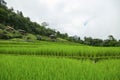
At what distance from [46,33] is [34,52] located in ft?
110

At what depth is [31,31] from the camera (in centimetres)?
4209

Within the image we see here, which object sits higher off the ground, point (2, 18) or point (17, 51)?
point (2, 18)

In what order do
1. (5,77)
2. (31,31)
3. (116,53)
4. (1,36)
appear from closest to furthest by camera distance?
(5,77), (116,53), (1,36), (31,31)

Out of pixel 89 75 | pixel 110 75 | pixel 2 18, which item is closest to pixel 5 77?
pixel 89 75

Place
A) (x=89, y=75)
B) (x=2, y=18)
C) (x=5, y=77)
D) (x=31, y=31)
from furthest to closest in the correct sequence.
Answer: (x=31, y=31) → (x=2, y=18) → (x=89, y=75) → (x=5, y=77)

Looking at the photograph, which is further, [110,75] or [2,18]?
[2,18]

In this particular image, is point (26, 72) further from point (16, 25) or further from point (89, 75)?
point (16, 25)

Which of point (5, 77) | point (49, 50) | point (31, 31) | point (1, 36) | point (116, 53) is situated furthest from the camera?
point (31, 31)

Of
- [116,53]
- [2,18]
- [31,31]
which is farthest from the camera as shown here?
[31,31]

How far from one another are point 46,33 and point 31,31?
10.6 feet

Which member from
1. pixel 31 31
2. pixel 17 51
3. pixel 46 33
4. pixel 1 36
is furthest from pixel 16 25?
pixel 17 51

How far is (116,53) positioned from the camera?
9633mm

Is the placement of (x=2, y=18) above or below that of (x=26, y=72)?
above

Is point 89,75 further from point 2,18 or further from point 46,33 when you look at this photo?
point 46,33
